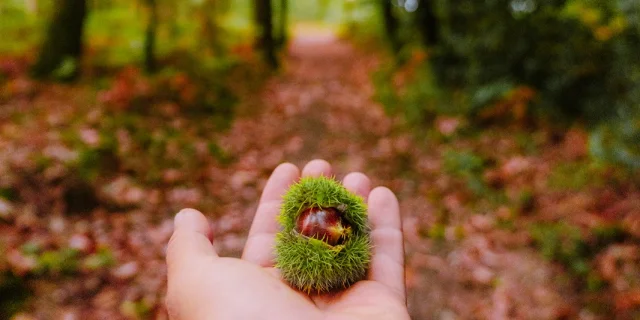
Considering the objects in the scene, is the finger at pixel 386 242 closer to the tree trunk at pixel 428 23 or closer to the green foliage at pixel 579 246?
the green foliage at pixel 579 246

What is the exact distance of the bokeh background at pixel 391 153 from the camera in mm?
4297

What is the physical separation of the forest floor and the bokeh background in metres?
0.02

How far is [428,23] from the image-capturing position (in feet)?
34.6

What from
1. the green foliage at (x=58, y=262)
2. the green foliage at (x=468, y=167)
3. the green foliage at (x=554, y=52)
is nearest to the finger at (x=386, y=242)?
the green foliage at (x=58, y=262)

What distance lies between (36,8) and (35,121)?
265 inches

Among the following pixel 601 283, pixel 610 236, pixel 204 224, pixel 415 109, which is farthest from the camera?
pixel 415 109

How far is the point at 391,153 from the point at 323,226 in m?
5.48

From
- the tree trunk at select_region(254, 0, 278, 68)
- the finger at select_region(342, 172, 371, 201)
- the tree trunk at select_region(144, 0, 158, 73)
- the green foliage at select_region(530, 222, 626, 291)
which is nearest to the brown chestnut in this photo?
the finger at select_region(342, 172, 371, 201)

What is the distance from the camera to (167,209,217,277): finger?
2.44m

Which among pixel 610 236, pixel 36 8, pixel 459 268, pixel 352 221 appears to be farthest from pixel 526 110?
pixel 36 8

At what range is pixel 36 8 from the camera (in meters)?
10.9

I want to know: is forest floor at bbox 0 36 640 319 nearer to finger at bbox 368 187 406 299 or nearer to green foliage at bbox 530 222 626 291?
green foliage at bbox 530 222 626 291

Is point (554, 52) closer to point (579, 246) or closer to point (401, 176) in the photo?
point (401, 176)

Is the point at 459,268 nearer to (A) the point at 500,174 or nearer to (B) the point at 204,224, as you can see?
(A) the point at 500,174
